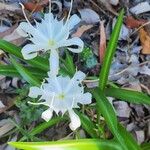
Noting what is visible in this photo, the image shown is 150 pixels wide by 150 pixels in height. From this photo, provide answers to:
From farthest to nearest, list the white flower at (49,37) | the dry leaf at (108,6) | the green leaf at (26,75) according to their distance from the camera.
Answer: the dry leaf at (108,6)
the green leaf at (26,75)
the white flower at (49,37)

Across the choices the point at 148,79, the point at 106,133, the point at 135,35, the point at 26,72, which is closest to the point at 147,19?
the point at 135,35

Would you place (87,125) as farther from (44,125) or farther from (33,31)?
(33,31)

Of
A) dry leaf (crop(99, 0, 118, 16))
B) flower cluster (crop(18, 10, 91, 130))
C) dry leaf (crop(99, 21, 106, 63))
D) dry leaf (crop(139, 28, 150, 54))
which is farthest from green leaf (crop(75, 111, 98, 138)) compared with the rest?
dry leaf (crop(99, 0, 118, 16))

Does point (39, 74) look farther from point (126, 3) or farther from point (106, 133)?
point (126, 3)

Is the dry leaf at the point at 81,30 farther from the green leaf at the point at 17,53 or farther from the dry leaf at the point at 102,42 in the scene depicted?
the green leaf at the point at 17,53

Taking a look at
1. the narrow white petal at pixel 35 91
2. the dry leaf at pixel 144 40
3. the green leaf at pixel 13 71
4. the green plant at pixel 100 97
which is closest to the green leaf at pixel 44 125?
the green plant at pixel 100 97

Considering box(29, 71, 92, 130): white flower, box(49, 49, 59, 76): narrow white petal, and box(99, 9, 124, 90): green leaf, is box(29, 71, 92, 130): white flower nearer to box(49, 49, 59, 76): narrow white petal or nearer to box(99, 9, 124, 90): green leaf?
box(49, 49, 59, 76): narrow white petal
